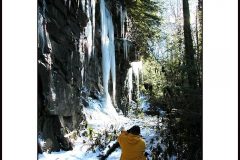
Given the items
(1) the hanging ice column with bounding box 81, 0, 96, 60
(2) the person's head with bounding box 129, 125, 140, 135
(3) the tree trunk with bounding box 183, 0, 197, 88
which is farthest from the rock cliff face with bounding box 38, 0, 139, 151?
(3) the tree trunk with bounding box 183, 0, 197, 88

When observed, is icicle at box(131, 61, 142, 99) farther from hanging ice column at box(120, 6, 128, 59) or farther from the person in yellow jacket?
the person in yellow jacket

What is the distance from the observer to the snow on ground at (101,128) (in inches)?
202

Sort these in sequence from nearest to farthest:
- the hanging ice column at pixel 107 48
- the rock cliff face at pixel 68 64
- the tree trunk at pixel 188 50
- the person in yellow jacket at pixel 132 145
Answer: the person in yellow jacket at pixel 132 145, the tree trunk at pixel 188 50, the rock cliff face at pixel 68 64, the hanging ice column at pixel 107 48

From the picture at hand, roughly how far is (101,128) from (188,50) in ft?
3.83

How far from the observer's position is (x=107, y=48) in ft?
17.5

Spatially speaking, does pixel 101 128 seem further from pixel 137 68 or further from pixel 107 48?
pixel 107 48

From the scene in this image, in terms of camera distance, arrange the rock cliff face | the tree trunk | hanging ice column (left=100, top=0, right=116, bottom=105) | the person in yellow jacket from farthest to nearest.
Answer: hanging ice column (left=100, top=0, right=116, bottom=105) → the rock cliff face → the tree trunk → the person in yellow jacket

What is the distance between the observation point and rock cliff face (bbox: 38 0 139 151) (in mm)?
5203

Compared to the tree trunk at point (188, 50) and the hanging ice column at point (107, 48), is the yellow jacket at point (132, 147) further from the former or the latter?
the tree trunk at point (188, 50)

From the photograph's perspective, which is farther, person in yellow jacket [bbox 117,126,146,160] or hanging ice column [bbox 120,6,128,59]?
hanging ice column [bbox 120,6,128,59]

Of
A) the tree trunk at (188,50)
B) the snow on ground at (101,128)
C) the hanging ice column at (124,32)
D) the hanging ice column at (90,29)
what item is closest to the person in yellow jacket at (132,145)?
the snow on ground at (101,128)

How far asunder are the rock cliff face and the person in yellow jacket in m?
0.51

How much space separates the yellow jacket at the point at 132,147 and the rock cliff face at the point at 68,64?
54 cm

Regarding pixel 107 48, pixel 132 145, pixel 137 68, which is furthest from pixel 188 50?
pixel 132 145
